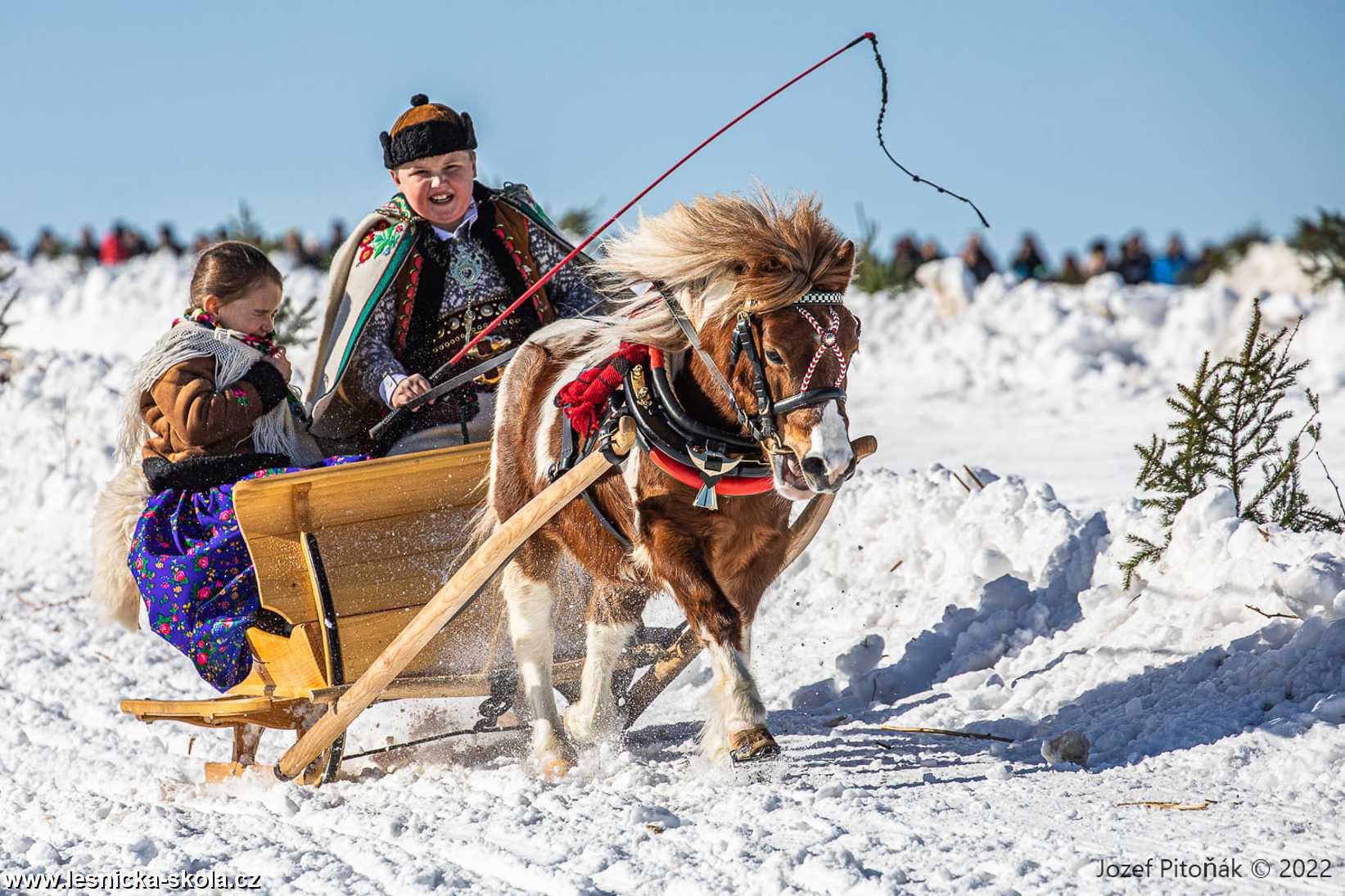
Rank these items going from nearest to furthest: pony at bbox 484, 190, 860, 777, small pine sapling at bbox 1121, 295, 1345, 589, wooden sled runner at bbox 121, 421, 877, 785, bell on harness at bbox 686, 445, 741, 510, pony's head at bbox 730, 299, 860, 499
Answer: pony's head at bbox 730, 299, 860, 499
pony at bbox 484, 190, 860, 777
bell on harness at bbox 686, 445, 741, 510
wooden sled runner at bbox 121, 421, 877, 785
small pine sapling at bbox 1121, 295, 1345, 589

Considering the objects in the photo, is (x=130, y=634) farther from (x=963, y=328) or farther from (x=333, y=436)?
(x=963, y=328)

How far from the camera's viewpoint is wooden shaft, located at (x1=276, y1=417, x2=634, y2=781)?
4.18m

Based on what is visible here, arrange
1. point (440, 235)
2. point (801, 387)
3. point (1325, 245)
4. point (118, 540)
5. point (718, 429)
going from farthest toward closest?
1. point (1325, 245)
2. point (440, 235)
3. point (118, 540)
4. point (718, 429)
5. point (801, 387)

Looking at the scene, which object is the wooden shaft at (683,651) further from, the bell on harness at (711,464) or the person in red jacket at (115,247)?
the person in red jacket at (115,247)

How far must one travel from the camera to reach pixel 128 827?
4.09 metres

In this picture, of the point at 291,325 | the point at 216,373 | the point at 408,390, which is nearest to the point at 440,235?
the point at 408,390

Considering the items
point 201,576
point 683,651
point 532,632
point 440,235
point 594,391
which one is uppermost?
point 440,235

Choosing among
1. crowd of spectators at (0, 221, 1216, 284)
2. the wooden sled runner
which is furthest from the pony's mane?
crowd of spectators at (0, 221, 1216, 284)

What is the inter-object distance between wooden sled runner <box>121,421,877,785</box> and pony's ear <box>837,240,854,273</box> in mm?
741

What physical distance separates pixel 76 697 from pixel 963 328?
1068 centimetres

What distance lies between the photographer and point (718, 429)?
13.1ft

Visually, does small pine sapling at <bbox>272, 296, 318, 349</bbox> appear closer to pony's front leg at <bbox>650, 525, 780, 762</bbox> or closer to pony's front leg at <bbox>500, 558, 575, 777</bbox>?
pony's front leg at <bbox>500, 558, 575, 777</bbox>

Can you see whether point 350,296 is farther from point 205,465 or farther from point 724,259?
point 724,259

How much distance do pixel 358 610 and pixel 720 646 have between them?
55.6 inches
